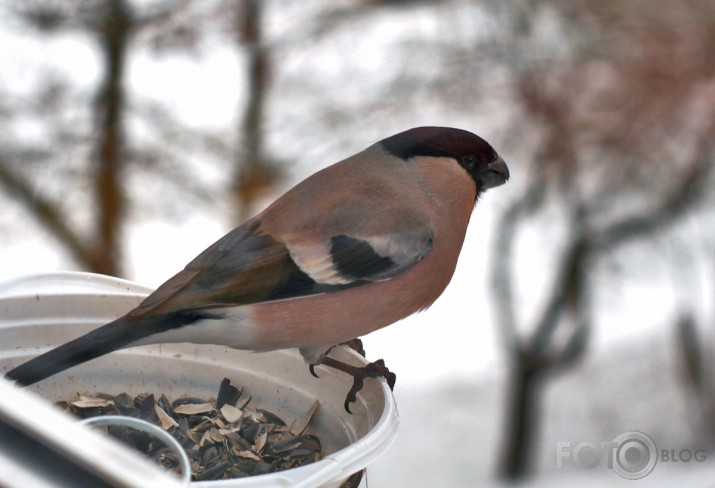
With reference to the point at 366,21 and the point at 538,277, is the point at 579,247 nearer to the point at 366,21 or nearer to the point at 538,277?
the point at 538,277

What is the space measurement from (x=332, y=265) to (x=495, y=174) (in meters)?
0.33

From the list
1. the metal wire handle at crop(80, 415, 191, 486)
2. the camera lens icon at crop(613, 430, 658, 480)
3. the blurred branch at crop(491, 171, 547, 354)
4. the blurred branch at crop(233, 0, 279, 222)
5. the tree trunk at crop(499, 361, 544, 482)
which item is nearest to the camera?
the metal wire handle at crop(80, 415, 191, 486)

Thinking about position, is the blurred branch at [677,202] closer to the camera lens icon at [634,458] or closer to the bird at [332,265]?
the camera lens icon at [634,458]

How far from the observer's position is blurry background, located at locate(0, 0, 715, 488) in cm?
350

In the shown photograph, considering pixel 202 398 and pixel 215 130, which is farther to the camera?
pixel 215 130

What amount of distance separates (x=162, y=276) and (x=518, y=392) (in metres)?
1.72

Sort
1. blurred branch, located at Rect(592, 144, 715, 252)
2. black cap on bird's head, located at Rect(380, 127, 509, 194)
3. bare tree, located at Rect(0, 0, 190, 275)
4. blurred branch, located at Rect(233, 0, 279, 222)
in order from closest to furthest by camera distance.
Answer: black cap on bird's head, located at Rect(380, 127, 509, 194) < bare tree, located at Rect(0, 0, 190, 275) < blurred branch, located at Rect(233, 0, 279, 222) < blurred branch, located at Rect(592, 144, 715, 252)

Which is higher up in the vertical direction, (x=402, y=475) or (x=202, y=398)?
(x=202, y=398)

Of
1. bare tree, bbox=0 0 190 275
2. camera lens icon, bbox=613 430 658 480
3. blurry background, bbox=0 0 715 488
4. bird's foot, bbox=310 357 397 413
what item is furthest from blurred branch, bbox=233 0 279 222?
bird's foot, bbox=310 357 397 413

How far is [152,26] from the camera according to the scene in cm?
340

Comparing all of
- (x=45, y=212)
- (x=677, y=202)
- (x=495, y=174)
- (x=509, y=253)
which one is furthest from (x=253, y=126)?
(x=495, y=174)

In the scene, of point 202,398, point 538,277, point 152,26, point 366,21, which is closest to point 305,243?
point 202,398

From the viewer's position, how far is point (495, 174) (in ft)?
4.75

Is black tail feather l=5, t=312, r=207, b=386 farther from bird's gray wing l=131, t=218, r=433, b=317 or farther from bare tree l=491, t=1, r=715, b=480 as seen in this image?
bare tree l=491, t=1, r=715, b=480
